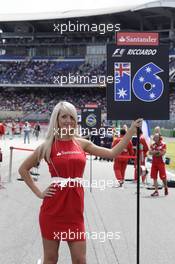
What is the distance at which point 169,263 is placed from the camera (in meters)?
6.66

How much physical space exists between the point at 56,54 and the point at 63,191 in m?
81.7

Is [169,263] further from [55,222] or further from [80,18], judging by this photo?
[80,18]

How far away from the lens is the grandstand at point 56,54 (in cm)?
7575

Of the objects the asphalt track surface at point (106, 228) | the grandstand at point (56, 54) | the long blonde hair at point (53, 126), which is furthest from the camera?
the grandstand at point (56, 54)

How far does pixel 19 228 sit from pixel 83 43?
7682 cm

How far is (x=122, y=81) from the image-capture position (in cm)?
541

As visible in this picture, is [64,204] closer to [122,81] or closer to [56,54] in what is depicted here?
[122,81]

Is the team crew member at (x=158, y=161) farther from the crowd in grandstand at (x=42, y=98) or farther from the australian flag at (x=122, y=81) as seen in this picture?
the crowd in grandstand at (x=42, y=98)

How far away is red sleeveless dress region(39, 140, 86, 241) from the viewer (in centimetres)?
428

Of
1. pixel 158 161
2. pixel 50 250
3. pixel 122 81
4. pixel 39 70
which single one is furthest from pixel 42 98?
pixel 50 250

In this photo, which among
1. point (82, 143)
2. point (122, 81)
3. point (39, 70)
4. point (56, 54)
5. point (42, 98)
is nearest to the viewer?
point (82, 143)

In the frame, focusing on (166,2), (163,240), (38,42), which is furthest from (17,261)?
(38,42)

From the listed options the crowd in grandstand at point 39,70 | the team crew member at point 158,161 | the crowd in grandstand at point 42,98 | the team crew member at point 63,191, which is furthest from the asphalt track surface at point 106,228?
the crowd in grandstand at point 39,70

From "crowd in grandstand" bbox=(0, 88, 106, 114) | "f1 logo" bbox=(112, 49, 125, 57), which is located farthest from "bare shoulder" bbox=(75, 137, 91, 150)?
"crowd in grandstand" bbox=(0, 88, 106, 114)
